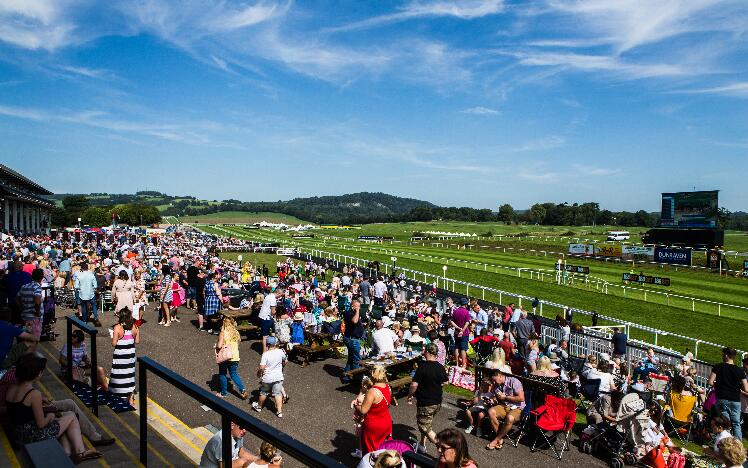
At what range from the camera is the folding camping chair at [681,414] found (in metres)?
8.79

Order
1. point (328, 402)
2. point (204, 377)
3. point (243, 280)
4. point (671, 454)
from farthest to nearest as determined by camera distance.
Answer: point (243, 280) → point (204, 377) → point (328, 402) → point (671, 454)

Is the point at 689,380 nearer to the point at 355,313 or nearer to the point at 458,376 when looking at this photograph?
the point at 458,376

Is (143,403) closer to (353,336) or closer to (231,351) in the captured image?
(231,351)

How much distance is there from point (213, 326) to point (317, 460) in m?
11.7

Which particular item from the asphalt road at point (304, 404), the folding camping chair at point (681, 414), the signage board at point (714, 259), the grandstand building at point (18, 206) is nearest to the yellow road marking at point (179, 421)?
the asphalt road at point (304, 404)

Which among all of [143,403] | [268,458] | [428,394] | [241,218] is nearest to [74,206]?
[241,218]

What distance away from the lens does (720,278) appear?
40.4 meters

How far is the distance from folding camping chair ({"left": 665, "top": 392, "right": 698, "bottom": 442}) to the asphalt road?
265 cm

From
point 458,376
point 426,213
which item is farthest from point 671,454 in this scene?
point 426,213

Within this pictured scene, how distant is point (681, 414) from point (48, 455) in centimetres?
966

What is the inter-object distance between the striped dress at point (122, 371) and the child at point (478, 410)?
504cm

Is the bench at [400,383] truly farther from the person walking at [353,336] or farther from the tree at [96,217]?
the tree at [96,217]

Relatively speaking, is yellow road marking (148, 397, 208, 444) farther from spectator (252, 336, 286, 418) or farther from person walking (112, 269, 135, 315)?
person walking (112, 269, 135, 315)

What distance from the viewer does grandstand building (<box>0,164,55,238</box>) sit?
1844 inches
